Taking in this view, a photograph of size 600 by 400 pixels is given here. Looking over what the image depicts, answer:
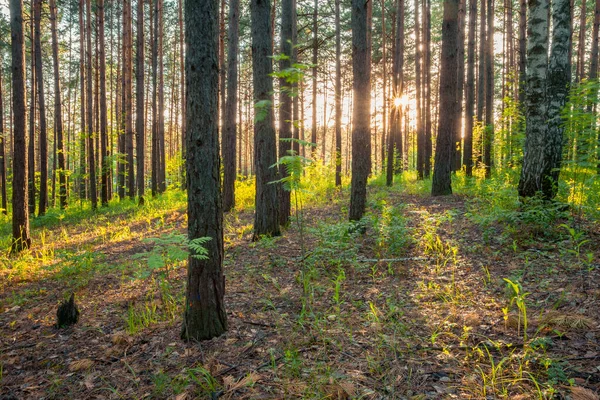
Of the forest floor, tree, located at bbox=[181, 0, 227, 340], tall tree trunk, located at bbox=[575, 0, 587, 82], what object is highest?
tall tree trunk, located at bbox=[575, 0, 587, 82]

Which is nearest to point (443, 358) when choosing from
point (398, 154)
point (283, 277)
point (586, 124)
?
point (283, 277)

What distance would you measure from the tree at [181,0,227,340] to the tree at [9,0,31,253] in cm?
697

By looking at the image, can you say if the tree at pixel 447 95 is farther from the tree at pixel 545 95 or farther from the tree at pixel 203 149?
the tree at pixel 203 149

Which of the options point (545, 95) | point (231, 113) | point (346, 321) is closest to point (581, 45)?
point (545, 95)

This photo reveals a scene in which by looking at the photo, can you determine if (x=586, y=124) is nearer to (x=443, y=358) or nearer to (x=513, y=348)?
(x=513, y=348)

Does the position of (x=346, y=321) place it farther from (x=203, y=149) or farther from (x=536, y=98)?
(x=536, y=98)

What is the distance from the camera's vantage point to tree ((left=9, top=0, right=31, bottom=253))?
7.60 m

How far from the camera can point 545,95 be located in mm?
5723

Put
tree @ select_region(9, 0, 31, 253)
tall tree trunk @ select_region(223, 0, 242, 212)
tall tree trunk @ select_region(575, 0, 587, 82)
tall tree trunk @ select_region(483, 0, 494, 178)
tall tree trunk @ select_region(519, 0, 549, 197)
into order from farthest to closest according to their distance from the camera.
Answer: tall tree trunk @ select_region(575, 0, 587, 82)
tall tree trunk @ select_region(483, 0, 494, 178)
tall tree trunk @ select_region(223, 0, 242, 212)
tree @ select_region(9, 0, 31, 253)
tall tree trunk @ select_region(519, 0, 549, 197)

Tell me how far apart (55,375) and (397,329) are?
3209 millimetres

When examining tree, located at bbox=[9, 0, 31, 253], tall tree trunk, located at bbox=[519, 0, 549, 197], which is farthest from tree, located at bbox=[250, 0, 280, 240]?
tree, located at bbox=[9, 0, 31, 253]

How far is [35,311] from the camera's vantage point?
187 inches

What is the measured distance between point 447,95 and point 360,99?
4.07m

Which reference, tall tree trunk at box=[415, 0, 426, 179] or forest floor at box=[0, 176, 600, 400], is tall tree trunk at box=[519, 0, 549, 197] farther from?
tall tree trunk at box=[415, 0, 426, 179]
